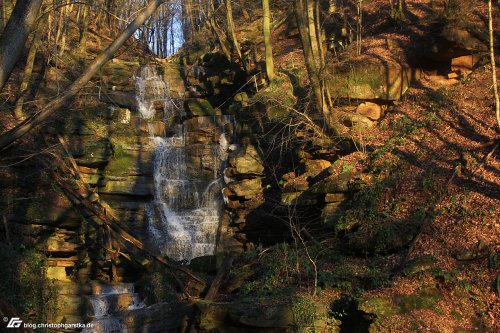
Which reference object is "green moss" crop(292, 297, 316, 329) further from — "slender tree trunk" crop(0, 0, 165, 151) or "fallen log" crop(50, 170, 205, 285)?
"slender tree trunk" crop(0, 0, 165, 151)

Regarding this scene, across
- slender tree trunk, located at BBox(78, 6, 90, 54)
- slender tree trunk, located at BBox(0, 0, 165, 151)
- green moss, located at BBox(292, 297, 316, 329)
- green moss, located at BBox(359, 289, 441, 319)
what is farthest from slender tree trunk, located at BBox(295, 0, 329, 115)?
slender tree trunk, located at BBox(78, 6, 90, 54)

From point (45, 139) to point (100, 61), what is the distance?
11.3m

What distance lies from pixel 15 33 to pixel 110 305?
8.34 metres

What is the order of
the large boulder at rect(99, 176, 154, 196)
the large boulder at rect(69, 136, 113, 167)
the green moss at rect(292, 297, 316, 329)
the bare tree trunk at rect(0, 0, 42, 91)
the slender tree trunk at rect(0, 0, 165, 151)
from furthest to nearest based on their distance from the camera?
the large boulder at rect(99, 176, 154, 196) < the large boulder at rect(69, 136, 113, 167) < the green moss at rect(292, 297, 316, 329) < the slender tree trunk at rect(0, 0, 165, 151) < the bare tree trunk at rect(0, 0, 42, 91)

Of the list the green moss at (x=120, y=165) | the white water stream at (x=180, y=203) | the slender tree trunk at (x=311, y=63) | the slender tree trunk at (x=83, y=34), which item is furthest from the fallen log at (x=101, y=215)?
the slender tree trunk at (x=83, y=34)

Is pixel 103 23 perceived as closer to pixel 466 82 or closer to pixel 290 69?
pixel 290 69

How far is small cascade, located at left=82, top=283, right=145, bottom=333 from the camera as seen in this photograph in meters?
10.7

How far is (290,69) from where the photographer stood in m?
20.8

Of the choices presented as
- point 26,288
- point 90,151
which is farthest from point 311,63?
point 26,288

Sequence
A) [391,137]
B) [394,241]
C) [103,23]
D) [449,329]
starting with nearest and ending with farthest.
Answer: [449,329] < [394,241] < [391,137] < [103,23]

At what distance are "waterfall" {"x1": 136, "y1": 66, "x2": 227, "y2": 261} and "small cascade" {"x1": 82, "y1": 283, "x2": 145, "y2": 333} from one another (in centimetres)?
363

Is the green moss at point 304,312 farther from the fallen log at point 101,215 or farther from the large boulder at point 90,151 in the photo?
the large boulder at point 90,151

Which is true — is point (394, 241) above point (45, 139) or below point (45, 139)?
below

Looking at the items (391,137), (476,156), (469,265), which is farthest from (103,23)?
(469,265)
